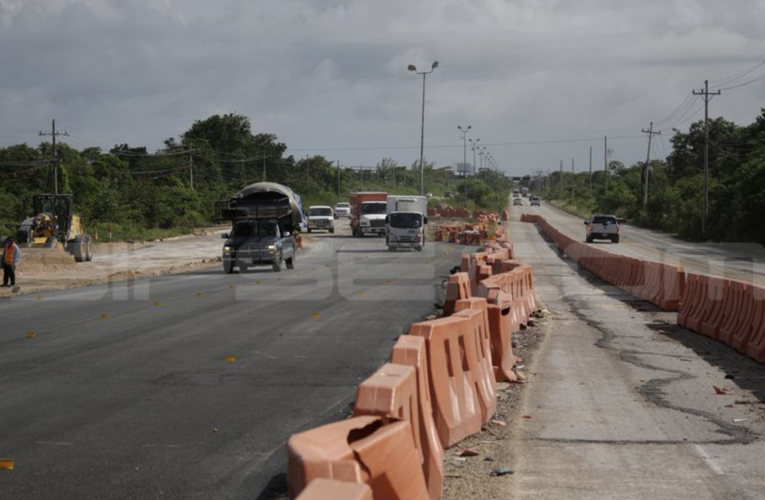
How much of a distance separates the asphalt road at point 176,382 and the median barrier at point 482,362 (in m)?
1.41

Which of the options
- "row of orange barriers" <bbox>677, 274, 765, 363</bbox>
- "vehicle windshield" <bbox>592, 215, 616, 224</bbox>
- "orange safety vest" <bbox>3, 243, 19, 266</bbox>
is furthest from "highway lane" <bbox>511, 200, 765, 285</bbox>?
"orange safety vest" <bbox>3, 243, 19, 266</bbox>

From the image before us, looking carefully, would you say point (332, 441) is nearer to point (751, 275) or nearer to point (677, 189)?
point (751, 275)

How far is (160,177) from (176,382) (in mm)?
83814

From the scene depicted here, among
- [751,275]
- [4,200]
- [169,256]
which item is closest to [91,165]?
[4,200]

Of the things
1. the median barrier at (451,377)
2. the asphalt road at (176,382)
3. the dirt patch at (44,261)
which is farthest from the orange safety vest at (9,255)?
the median barrier at (451,377)

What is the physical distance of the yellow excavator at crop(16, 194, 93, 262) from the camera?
40.0m

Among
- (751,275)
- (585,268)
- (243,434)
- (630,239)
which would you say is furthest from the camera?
(630,239)

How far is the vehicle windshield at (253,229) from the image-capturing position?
33781 mm

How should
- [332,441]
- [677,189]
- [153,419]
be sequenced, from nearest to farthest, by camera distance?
[332,441]
[153,419]
[677,189]

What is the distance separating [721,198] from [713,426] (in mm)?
56988

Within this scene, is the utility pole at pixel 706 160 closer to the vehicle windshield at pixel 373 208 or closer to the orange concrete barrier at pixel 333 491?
the vehicle windshield at pixel 373 208

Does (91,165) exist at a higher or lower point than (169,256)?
higher

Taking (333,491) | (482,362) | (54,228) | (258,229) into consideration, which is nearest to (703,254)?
(258,229)

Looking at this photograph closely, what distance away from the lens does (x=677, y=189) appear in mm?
92375
